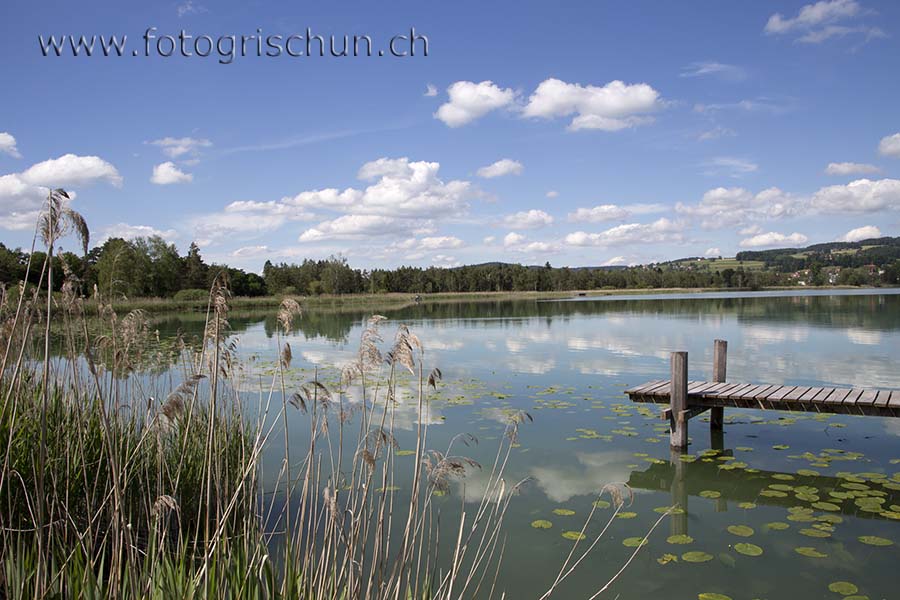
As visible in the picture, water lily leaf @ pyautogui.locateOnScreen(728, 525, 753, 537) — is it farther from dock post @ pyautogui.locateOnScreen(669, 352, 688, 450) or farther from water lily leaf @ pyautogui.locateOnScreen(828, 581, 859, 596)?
dock post @ pyautogui.locateOnScreen(669, 352, 688, 450)

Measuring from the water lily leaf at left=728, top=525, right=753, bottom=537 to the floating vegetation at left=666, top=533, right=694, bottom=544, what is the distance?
0.46m

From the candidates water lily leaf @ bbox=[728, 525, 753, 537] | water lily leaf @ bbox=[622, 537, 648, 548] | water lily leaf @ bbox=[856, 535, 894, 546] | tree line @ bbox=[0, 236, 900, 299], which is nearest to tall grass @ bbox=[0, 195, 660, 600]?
water lily leaf @ bbox=[622, 537, 648, 548]

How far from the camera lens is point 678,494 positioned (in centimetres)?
692

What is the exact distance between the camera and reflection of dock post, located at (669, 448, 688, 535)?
5996 mm

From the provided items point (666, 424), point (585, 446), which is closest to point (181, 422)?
point (585, 446)

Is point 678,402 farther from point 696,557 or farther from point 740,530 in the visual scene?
point 696,557

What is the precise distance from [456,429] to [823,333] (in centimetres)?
1907

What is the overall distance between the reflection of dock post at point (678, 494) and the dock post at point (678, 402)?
167 mm

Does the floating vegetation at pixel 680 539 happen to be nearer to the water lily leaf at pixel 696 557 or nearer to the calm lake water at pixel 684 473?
the calm lake water at pixel 684 473

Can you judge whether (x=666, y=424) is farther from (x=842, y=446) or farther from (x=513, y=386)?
(x=513, y=386)

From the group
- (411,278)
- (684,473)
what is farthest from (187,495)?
(411,278)

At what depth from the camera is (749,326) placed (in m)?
26.7

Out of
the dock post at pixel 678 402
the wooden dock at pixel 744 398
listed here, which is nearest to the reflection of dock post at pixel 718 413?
the wooden dock at pixel 744 398

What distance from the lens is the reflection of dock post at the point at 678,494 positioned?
5996 millimetres
